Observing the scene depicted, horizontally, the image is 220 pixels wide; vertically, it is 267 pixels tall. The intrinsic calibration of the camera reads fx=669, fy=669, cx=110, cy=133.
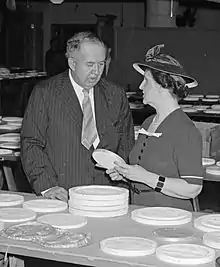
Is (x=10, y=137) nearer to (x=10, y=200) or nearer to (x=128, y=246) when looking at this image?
(x=10, y=200)

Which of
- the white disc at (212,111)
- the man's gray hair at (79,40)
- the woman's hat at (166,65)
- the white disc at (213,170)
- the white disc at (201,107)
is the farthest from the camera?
the white disc at (201,107)

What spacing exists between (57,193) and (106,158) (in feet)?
1.06

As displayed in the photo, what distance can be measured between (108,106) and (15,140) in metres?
1.75

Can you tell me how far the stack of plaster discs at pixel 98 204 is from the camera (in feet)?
9.59

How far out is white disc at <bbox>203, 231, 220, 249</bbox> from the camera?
2.49 m

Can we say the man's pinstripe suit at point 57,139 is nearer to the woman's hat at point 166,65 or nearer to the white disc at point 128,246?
the woman's hat at point 166,65

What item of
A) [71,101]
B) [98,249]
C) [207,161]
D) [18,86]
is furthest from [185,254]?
[18,86]

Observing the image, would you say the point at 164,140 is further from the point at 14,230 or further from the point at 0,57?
the point at 0,57

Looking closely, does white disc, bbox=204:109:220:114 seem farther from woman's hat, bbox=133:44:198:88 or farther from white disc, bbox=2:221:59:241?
white disc, bbox=2:221:59:241

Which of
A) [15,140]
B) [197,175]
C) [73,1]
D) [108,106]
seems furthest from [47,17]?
[197,175]

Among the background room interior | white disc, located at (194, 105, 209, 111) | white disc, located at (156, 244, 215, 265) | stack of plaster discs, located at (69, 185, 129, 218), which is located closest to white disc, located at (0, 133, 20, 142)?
stack of plaster discs, located at (69, 185, 129, 218)

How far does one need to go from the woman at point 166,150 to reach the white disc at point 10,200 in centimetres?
46

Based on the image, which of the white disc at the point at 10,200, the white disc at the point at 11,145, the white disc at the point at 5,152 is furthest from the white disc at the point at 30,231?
the white disc at the point at 11,145

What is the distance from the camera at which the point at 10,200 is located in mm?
3182
